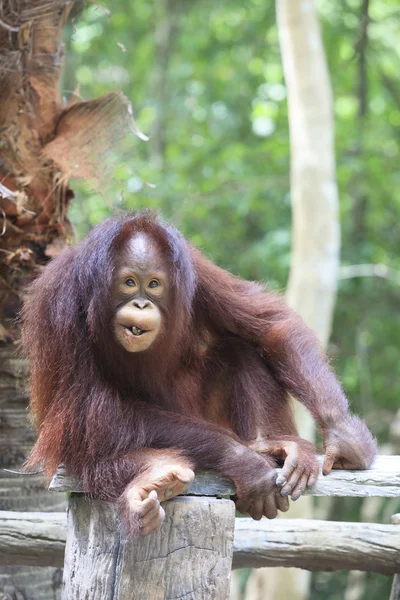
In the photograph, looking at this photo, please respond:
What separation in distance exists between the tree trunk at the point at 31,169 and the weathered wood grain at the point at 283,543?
440mm

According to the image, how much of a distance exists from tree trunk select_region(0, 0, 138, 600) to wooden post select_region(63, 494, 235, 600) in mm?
1451

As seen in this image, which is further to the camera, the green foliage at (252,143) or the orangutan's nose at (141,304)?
the green foliage at (252,143)

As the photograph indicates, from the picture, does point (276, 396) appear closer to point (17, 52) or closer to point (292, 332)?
point (292, 332)

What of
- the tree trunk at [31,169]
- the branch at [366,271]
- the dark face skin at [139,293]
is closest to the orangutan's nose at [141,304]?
the dark face skin at [139,293]

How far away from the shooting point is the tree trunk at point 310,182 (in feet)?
21.6

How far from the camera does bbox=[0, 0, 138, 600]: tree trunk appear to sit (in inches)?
149

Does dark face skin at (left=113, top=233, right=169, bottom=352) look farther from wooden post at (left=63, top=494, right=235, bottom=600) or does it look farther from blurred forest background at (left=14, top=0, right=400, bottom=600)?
blurred forest background at (left=14, top=0, right=400, bottom=600)

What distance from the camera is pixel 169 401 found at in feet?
10.5

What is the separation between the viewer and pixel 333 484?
2766mm

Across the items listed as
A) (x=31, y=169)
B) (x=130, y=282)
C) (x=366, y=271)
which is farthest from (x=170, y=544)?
(x=366, y=271)

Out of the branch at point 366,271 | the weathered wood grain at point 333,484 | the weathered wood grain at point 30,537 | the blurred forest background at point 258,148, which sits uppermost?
the blurred forest background at point 258,148

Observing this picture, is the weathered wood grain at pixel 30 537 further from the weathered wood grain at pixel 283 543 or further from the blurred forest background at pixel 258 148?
the blurred forest background at pixel 258 148

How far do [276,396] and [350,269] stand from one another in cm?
484

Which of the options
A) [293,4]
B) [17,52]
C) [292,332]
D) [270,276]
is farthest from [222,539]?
[270,276]
